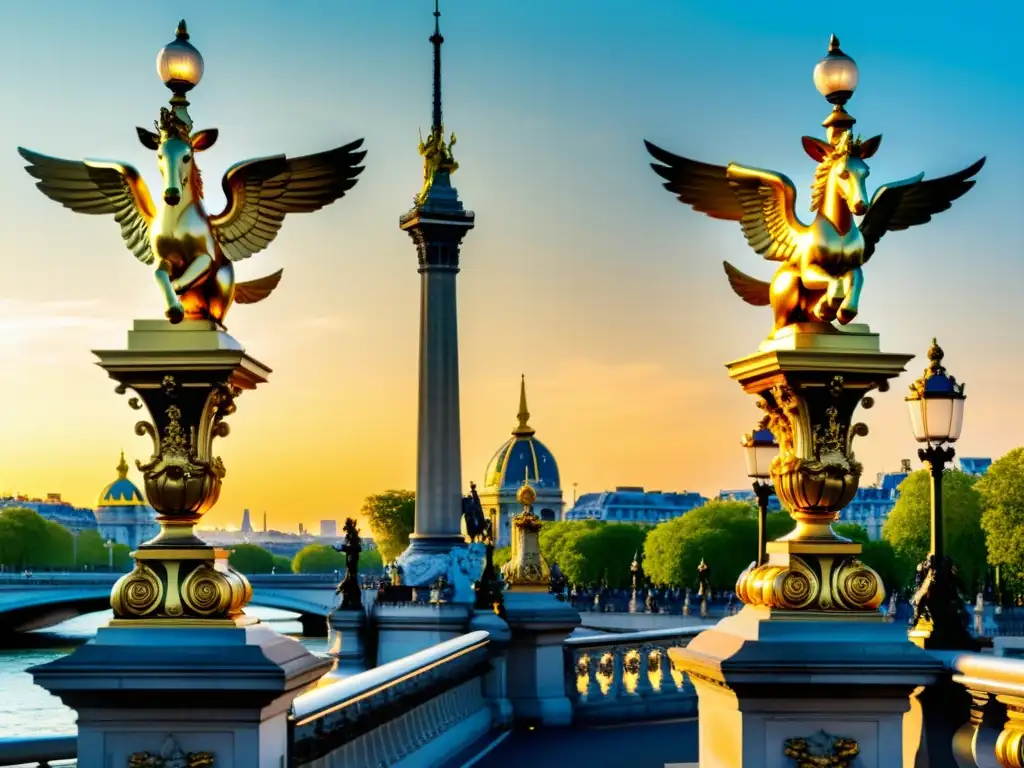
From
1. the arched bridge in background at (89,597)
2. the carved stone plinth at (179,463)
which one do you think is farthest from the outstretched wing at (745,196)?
the arched bridge in background at (89,597)

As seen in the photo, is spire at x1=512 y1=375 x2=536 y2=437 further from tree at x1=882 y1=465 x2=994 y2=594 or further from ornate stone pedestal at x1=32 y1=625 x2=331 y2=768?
ornate stone pedestal at x1=32 y1=625 x2=331 y2=768

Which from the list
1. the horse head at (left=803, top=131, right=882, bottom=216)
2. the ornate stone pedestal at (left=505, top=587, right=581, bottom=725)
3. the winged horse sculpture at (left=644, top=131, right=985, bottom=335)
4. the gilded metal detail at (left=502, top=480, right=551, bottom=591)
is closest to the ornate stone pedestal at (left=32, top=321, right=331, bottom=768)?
the winged horse sculpture at (left=644, top=131, right=985, bottom=335)

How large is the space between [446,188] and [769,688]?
148 ft

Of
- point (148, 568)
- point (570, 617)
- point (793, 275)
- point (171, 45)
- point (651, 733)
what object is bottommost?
point (651, 733)

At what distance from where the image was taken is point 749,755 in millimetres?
7277

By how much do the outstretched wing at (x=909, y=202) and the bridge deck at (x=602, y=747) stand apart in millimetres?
6774

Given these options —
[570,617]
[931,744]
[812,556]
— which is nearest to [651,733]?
[570,617]

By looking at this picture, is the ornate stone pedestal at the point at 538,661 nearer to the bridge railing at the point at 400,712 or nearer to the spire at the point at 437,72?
the bridge railing at the point at 400,712

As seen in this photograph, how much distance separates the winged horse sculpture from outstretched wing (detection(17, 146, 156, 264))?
9.13 feet

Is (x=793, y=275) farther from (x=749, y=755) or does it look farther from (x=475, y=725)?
(x=475, y=725)

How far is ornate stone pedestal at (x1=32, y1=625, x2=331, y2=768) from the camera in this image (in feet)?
22.1

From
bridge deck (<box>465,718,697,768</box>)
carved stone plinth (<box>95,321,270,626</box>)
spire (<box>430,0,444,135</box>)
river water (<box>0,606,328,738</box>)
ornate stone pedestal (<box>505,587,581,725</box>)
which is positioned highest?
spire (<box>430,0,444,135</box>)

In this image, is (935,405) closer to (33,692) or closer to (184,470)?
(184,470)

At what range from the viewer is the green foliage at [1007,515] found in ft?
231
